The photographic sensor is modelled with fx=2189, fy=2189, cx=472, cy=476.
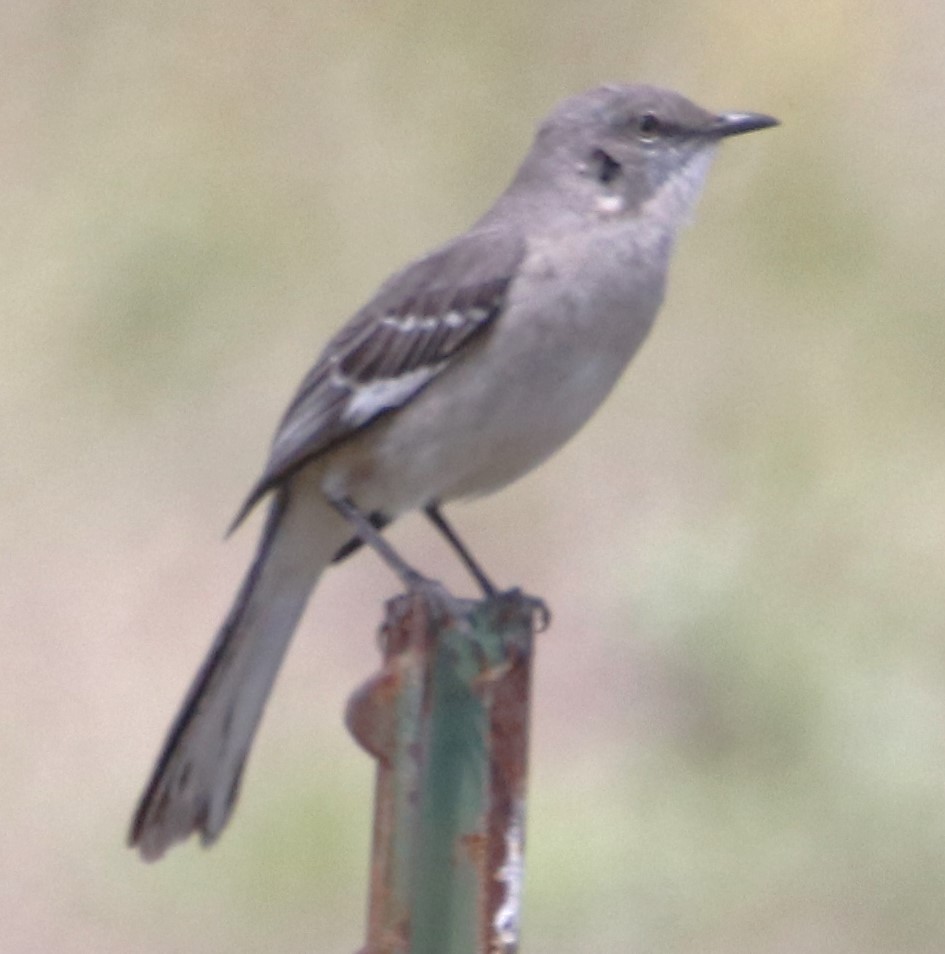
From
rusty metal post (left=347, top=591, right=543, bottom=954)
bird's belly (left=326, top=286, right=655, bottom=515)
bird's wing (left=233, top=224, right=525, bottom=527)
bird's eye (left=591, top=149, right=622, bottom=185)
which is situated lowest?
rusty metal post (left=347, top=591, right=543, bottom=954)

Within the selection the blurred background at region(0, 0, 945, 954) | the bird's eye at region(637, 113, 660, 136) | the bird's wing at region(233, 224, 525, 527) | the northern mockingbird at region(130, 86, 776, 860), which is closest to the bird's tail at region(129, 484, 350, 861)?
the northern mockingbird at region(130, 86, 776, 860)

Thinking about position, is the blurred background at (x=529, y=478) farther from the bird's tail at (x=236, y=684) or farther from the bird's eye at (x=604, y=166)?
the bird's eye at (x=604, y=166)

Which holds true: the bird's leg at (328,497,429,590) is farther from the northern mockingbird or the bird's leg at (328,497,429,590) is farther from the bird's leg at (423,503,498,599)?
the bird's leg at (423,503,498,599)

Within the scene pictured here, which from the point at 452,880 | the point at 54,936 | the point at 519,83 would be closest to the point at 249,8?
the point at 519,83

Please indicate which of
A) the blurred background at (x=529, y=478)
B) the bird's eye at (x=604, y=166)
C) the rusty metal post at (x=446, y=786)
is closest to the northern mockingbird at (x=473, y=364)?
the bird's eye at (x=604, y=166)

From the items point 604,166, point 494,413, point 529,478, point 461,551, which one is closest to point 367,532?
point 461,551
